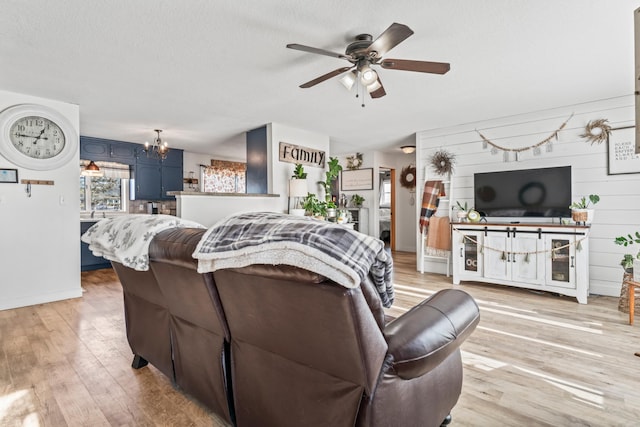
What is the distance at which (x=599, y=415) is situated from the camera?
1560 millimetres

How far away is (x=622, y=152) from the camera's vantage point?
3611 mm

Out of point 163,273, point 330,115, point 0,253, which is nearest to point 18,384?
point 163,273

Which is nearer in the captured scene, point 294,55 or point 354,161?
point 294,55

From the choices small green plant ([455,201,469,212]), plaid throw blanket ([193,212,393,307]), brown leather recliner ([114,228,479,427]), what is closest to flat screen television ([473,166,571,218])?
small green plant ([455,201,469,212])

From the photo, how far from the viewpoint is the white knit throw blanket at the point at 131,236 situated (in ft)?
4.83

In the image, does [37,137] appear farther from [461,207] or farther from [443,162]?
[461,207]

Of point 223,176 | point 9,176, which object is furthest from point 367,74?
point 223,176

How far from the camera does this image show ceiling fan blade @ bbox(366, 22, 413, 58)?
189 centimetres

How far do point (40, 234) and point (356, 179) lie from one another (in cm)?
→ 552

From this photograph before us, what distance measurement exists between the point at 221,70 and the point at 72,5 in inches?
45.1

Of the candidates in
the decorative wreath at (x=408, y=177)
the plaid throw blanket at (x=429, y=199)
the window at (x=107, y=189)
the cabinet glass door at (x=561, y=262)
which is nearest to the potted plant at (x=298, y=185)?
the plaid throw blanket at (x=429, y=199)

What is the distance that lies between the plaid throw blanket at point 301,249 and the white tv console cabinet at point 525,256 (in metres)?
3.43

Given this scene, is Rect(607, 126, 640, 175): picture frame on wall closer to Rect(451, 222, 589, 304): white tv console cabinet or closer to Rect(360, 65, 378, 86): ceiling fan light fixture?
Rect(451, 222, 589, 304): white tv console cabinet

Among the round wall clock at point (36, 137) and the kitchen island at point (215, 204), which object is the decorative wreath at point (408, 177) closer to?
the kitchen island at point (215, 204)
